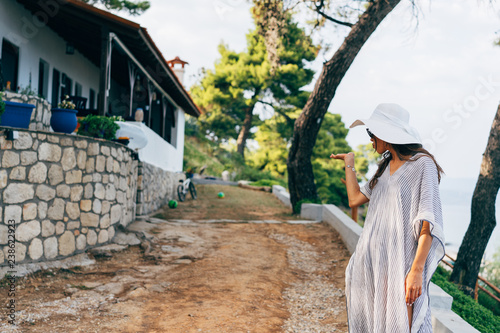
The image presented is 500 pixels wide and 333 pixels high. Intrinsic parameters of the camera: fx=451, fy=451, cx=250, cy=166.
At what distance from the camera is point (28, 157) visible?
560 centimetres

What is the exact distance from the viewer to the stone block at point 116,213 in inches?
287

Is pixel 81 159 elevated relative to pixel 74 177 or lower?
elevated

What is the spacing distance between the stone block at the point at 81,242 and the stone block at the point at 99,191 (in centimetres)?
69

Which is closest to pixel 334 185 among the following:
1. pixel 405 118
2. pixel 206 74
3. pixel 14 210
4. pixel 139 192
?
pixel 206 74

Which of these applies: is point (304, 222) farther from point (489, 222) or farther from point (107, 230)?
point (107, 230)

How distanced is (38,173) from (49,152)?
0.33 metres

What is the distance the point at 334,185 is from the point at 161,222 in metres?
19.3

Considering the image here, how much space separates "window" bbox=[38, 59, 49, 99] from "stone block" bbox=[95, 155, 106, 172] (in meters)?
4.71

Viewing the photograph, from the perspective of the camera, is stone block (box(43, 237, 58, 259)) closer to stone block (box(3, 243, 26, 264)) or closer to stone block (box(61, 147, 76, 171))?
stone block (box(3, 243, 26, 264))

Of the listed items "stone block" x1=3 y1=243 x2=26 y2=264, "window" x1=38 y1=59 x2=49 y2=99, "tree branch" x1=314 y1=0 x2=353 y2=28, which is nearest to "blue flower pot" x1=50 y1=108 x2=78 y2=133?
"stone block" x1=3 y1=243 x2=26 y2=264

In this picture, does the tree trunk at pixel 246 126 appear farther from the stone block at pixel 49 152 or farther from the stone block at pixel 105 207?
the stone block at pixel 49 152

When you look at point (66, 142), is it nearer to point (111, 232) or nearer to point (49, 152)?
point (49, 152)

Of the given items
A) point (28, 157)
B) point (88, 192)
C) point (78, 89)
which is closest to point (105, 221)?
point (88, 192)

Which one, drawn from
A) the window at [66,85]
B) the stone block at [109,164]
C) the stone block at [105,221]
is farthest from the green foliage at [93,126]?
the window at [66,85]
